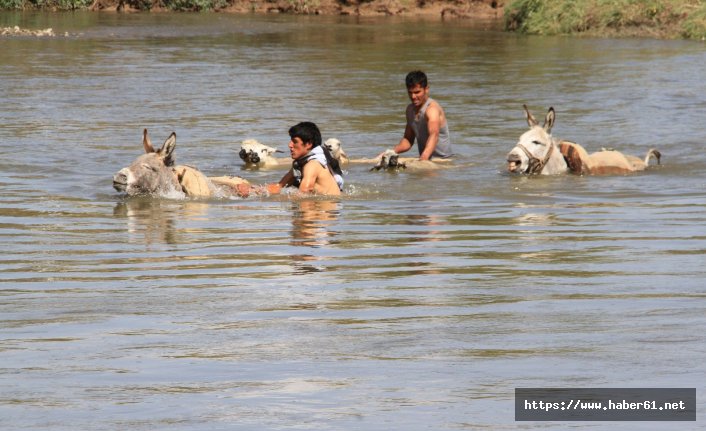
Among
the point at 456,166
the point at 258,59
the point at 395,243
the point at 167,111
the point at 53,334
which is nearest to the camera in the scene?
the point at 53,334

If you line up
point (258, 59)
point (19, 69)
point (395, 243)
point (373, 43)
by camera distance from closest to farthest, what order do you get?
point (395, 243) < point (19, 69) < point (258, 59) < point (373, 43)

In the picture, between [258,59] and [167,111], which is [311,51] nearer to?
[258,59]

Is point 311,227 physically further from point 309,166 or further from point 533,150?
point 533,150

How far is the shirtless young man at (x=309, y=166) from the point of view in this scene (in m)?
13.4

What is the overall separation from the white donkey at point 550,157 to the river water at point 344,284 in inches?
8.4

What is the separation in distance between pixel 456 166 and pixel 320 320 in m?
10.8

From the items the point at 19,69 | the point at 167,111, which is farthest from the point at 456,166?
the point at 19,69

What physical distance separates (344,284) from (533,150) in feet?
25.2

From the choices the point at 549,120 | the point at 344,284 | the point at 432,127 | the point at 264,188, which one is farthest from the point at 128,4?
the point at 344,284

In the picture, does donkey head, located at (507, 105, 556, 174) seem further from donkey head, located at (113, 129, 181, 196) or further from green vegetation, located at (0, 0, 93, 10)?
green vegetation, located at (0, 0, 93, 10)

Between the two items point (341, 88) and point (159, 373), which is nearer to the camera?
point (159, 373)

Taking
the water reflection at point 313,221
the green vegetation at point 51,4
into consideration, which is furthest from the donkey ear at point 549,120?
the green vegetation at point 51,4

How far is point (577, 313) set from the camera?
700 cm

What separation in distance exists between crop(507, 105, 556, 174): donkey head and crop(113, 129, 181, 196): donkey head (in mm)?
4147
